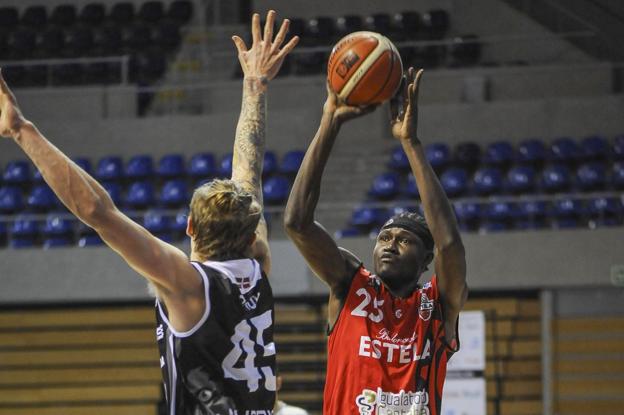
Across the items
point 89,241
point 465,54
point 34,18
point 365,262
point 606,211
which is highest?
point 34,18

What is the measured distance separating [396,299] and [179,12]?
48.1 ft

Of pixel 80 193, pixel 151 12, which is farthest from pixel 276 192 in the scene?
pixel 80 193

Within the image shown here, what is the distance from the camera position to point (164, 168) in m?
15.3

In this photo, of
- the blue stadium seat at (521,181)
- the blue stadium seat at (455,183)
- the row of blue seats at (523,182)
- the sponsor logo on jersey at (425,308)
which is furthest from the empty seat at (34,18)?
the sponsor logo on jersey at (425,308)

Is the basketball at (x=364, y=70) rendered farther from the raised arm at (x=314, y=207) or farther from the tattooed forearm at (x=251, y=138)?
the tattooed forearm at (x=251, y=138)

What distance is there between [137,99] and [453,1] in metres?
5.29

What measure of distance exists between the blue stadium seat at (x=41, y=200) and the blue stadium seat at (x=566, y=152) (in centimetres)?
654

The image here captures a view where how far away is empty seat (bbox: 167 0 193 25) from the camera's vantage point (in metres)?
18.5

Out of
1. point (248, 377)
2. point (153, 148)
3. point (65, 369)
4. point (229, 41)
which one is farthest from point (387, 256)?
point (229, 41)

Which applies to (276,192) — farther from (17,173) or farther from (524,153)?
(17,173)

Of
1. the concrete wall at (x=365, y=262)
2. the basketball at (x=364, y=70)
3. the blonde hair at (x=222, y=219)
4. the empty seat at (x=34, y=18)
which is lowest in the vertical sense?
the concrete wall at (x=365, y=262)

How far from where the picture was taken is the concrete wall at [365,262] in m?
13.0

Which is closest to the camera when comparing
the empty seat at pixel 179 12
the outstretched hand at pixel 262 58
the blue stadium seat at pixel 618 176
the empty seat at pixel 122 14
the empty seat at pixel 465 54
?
the outstretched hand at pixel 262 58

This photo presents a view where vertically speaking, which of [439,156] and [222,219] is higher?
[439,156]
